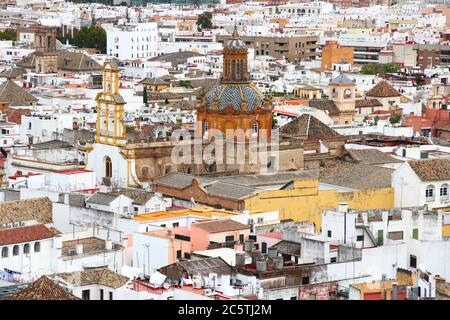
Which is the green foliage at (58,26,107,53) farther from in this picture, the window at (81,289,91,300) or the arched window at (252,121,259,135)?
the window at (81,289,91,300)

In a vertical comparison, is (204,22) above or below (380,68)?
below

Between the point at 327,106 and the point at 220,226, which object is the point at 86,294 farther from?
the point at 327,106

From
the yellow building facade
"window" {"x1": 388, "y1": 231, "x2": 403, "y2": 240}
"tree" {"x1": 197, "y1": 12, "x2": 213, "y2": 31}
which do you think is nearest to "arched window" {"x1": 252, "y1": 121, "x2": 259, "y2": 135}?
the yellow building facade

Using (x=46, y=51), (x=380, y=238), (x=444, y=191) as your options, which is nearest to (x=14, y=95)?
(x=46, y=51)

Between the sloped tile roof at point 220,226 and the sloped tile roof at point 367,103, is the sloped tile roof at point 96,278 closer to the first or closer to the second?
the sloped tile roof at point 220,226

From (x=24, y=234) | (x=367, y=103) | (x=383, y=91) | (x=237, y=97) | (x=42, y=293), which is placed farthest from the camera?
(x=383, y=91)

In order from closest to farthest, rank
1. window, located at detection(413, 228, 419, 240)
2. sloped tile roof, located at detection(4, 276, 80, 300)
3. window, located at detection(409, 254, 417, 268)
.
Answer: sloped tile roof, located at detection(4, 276, 80, 300), window, located at detection(409, 254, 417, 268), window, located at detection(413, 228, 419, 240)

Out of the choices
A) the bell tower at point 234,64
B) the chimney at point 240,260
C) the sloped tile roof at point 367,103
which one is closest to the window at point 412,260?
the chimney at point 240,260

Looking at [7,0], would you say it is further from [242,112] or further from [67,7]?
[242,112]
